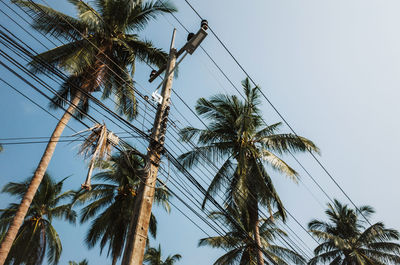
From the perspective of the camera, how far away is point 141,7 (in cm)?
1505

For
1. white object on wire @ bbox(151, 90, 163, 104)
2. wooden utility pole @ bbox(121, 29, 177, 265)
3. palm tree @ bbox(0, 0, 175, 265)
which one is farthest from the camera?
palm tree @ bbox(0, 0, 175, 265)

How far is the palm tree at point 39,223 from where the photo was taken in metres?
18.5

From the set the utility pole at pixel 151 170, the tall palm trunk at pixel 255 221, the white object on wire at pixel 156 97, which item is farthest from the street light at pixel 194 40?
the tall palm trunk at pixel 255 221

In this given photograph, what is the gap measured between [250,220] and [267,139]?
4.19m

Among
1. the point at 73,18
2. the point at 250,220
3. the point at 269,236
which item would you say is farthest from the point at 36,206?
the point at 269,236

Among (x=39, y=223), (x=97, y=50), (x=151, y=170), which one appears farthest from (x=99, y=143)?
(x=39, y=223)

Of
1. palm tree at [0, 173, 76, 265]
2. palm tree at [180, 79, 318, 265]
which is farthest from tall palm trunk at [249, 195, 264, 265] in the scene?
palm tree at [0, 173, 76, 265]

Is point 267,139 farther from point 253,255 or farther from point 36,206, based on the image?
point 36,206

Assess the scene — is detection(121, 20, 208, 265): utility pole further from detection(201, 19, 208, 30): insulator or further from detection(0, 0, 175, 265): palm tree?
detection(0, 0, 175, 265): palm tree

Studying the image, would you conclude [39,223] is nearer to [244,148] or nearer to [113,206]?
[113,206]

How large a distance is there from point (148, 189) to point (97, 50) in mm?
10620

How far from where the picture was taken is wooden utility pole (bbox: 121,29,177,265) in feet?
16.9

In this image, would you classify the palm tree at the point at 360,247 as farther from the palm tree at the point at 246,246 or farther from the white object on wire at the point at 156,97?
the white object on wire at the point at 156,97

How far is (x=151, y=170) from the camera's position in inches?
245
